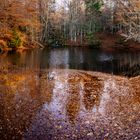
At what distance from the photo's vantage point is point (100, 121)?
1139 cm

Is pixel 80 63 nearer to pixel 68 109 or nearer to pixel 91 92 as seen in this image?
pixel 91 92

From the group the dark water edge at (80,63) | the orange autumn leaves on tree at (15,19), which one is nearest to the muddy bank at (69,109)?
the dark water edge at (80,63)

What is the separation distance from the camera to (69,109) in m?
13.1

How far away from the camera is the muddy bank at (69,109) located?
1002 cm

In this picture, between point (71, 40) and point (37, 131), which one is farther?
point (71, 40)

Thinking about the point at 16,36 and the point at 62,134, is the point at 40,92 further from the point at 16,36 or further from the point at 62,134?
the point at 16,36

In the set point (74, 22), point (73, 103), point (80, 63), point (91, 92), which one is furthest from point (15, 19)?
point (73, 103)

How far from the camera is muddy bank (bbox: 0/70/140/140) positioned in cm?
1002

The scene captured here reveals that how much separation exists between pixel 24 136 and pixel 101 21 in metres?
64.1

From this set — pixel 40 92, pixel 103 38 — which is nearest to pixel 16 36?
pixel 103 38

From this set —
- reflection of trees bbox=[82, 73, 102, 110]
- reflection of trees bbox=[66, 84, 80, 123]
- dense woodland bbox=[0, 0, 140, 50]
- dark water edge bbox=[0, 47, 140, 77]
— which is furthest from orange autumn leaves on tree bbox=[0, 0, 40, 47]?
reflection of trees bbox=[66, 84, 80, 123]

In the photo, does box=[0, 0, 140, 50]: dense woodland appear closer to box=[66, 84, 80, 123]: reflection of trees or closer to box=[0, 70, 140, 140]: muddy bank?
box=[0, 70, 140, 140]: muddy bank

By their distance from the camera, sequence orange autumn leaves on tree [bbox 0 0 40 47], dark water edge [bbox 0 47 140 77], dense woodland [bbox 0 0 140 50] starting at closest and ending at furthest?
dark water edge [bbox 0 47 140 77] < orange autumn leaves on tree [bbox 0 0 40 47] < dense woodland [bbox 0 0 140 50]

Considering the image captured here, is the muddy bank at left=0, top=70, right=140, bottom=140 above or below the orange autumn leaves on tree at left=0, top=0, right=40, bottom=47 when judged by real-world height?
below
